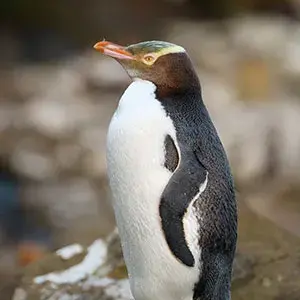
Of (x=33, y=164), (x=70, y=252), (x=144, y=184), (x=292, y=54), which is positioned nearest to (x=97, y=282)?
(x=70, y=252)

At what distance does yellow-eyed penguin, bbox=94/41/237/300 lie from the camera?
1.32m

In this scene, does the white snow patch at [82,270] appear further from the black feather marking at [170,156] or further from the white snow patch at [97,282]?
the black feather marking at [170,156]

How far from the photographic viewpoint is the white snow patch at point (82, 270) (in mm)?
1942

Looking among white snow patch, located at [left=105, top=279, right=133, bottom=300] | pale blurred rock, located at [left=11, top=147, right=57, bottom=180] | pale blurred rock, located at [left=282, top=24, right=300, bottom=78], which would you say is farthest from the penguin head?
pale blurred rock, located at [left=282, top=24, right=300, bottom=78]

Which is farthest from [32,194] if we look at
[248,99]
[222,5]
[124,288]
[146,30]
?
[222,5]

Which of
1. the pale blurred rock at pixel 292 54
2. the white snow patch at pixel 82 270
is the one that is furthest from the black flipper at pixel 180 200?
the pale blurred rock at pixel 292 54

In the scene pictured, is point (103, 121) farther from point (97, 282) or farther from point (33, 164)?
point (97, 282)

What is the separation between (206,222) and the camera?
52.6 inches

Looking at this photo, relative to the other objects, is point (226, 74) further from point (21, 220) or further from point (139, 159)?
point (139, 159)

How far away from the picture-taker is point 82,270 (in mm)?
1979

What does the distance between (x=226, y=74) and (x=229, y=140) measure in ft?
4.31

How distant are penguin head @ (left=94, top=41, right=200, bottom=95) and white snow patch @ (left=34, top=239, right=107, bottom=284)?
713 mm

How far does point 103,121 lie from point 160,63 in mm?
3565

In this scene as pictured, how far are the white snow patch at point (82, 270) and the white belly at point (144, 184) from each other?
596mm
